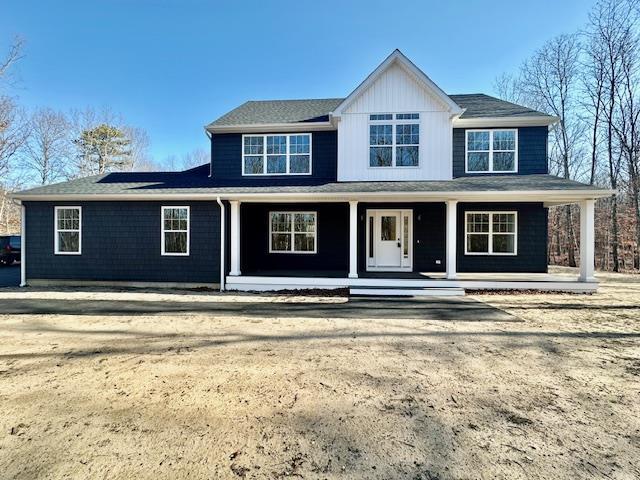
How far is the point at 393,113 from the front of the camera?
11.6m

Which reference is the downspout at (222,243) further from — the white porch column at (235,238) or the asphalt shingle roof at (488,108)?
the asphalt shingle roof at (488,108)

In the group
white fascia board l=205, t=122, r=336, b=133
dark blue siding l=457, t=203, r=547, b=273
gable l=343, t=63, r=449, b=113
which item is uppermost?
gable l=343, t=63, r=449, b=113

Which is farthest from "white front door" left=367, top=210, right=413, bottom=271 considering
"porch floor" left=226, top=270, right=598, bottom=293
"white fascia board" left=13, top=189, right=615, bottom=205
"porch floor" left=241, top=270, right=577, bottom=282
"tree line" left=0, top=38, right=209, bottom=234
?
"tree line" left=0, top=38, right=209, bottom=234

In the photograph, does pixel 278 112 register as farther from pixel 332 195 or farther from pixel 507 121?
pixel 507 121

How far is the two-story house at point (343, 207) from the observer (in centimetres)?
1059

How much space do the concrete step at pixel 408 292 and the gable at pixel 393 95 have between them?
6.25 m

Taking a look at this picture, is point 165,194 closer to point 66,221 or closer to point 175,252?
point 175,252

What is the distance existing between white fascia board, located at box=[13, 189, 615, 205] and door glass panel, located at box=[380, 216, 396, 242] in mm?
2049

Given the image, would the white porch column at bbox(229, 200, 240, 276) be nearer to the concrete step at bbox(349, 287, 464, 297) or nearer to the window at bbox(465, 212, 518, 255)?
the concrete step at bbox(349, 287, 464, 297)

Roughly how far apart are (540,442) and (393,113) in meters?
10.8

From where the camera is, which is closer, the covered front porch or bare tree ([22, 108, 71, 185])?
the covered front porch

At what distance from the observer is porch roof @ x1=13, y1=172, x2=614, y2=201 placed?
9.92 metres

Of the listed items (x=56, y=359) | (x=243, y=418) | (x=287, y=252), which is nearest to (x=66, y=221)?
(x=287, y=252)

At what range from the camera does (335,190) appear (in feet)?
34.7
